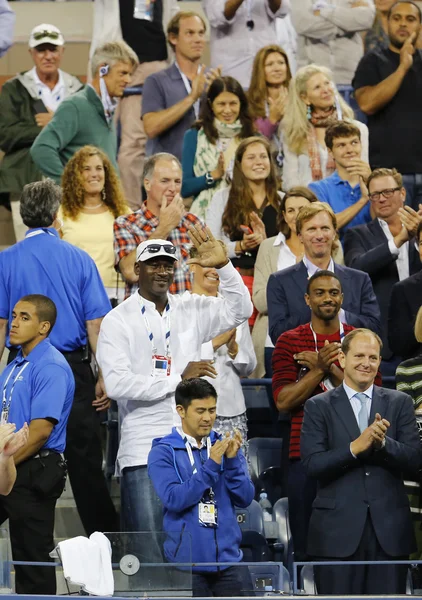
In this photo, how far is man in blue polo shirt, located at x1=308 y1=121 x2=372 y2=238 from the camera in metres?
10.0

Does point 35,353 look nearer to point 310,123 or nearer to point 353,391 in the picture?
point 353,391

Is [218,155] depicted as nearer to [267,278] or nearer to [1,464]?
[267,278]

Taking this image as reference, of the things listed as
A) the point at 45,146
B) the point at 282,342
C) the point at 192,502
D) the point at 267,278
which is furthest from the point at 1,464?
the point at 45,146

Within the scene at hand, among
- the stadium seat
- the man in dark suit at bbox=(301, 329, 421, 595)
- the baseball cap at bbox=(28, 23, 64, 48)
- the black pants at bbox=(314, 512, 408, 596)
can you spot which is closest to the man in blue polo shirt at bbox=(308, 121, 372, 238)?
the stadium seat

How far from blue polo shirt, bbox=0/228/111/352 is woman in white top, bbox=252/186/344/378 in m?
1.43

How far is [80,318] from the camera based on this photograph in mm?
7934

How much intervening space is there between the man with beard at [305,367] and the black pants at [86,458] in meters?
0.99

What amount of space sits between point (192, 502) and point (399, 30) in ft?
18.7

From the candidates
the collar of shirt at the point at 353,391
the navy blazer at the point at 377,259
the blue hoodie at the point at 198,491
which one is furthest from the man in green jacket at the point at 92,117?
the blue hoodie at the point at 198,491

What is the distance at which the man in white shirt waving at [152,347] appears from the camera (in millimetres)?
7102

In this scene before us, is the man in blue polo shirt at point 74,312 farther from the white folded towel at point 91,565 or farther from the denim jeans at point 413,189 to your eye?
the denim jeans at point 413,189

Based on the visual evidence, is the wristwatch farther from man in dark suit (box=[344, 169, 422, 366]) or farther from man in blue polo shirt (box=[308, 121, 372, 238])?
man in dark suit (box=[344, 169, 422, 366])

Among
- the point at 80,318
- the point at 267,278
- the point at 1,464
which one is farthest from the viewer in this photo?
the point at 267,278

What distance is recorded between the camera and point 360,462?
23.5 feet
